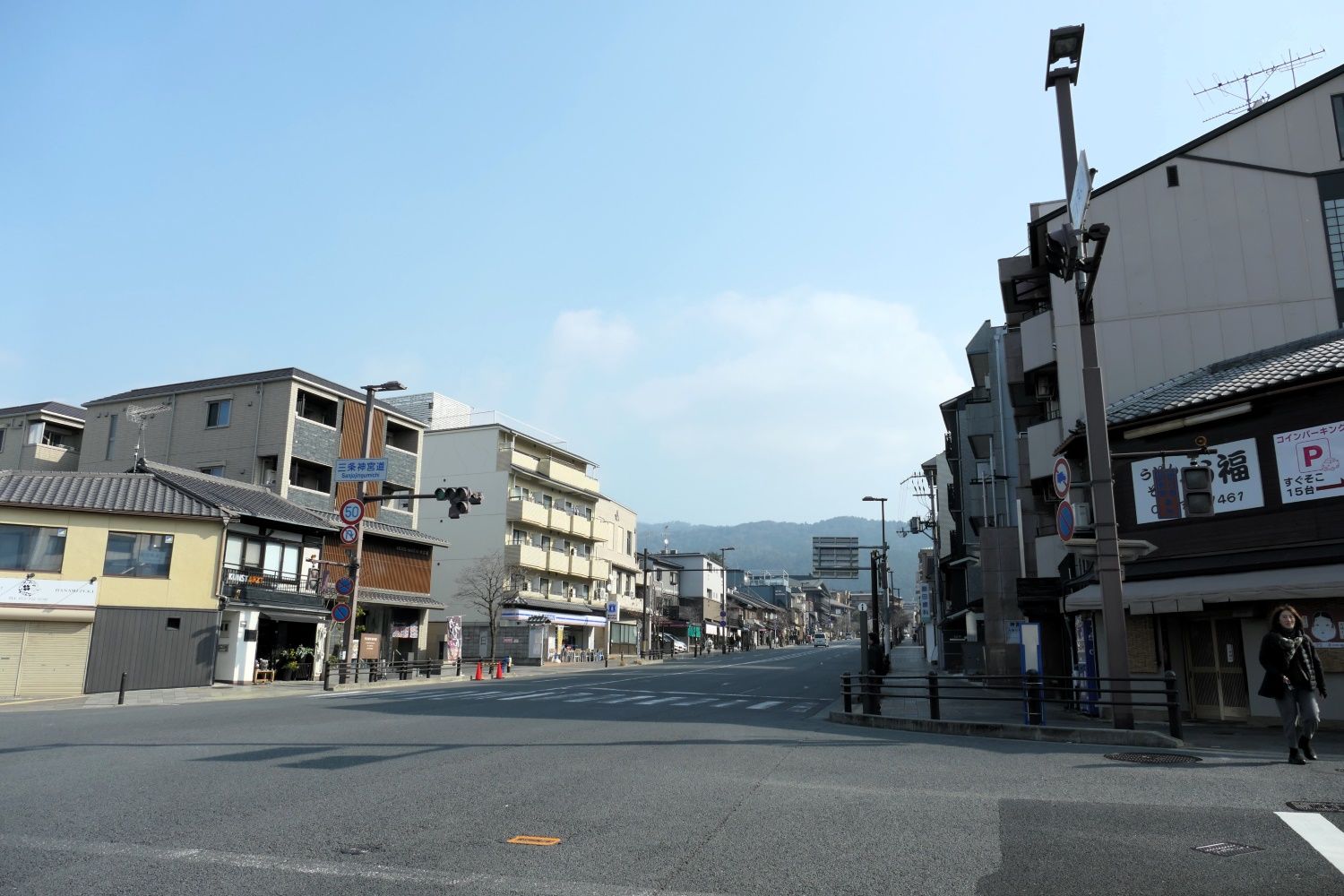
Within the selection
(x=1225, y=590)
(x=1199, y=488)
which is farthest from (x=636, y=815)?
(x=1225, y=590)

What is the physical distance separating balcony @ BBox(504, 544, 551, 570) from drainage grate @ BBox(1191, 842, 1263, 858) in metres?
52.8

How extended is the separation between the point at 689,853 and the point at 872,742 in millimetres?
8101

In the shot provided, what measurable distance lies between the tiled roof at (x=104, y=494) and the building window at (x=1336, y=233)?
3511 centimetres

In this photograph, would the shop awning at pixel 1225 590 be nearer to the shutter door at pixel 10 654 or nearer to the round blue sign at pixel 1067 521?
the round blue sign at pixel 1067 521

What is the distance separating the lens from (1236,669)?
17828 mm

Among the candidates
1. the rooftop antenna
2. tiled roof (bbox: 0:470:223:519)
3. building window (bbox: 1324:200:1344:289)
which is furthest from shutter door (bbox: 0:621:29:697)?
building window (bbox: 1324:200:1344:289)

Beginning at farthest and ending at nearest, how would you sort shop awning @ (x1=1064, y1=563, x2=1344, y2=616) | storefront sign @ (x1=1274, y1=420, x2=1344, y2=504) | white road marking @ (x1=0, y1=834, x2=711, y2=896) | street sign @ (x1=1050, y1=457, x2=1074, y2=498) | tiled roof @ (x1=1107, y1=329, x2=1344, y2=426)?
tiled roof @ (x1=1107, y1=329, x2=1344, y2=426)
storefront sign @ (x1=1274, y1=420, x2=1344, y2=504)
shop awning @ (x1=1064, y1=563, x2=1344, y2=616)
street sign @ (x1=1050, y1=457, x2=1074, y2=498)
white road marking @ (x1=0, y1=834, x2=711, y2=896)

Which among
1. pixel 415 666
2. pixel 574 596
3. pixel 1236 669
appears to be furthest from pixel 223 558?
→ pixel 574 596

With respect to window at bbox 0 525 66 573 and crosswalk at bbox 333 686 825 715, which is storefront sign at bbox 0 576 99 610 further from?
crosswalk at bbox 333 686 825 715

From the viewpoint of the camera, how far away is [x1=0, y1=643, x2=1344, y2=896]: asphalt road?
5.80 m

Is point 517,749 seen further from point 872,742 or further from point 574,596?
point 574,596

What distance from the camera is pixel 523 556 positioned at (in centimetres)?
5784

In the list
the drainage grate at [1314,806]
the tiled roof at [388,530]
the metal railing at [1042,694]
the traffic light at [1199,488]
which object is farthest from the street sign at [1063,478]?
the tiled roof at [388,530]

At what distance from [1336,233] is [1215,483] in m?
10.2
